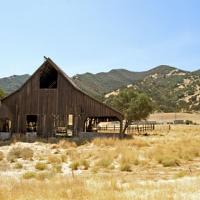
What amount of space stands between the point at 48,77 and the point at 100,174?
27.1 meters

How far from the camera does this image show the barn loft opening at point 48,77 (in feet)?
134

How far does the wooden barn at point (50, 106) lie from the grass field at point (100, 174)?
5.44 m

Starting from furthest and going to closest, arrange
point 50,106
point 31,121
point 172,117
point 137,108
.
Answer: point 172,117 < point 137,108 < point 31,121 < point 50,106

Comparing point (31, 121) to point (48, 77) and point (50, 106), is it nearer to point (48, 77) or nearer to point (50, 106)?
point (48, 77)

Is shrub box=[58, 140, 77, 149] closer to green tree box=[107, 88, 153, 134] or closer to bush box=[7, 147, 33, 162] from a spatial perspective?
bush box=[7, 147, 33, 162]

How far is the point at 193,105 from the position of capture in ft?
364

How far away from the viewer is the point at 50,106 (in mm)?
40188

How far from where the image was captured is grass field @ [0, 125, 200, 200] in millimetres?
11734

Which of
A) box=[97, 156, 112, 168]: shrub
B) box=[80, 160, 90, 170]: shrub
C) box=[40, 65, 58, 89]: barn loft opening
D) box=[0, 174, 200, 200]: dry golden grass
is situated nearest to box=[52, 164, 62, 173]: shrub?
box=[80, 160, 90, 170]: shrub

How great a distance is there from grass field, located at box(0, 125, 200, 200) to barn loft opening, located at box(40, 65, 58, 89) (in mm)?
9011

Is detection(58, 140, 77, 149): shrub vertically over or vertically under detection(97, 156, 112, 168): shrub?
over

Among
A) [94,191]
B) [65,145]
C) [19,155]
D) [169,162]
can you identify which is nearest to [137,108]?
[65,145]

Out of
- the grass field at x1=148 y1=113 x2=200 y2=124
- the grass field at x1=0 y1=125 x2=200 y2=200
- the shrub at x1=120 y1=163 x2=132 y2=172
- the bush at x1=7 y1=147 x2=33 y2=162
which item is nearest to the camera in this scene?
the grass field at x1=0 y1=125 x2=200 y2=200

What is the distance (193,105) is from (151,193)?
102051 mm
